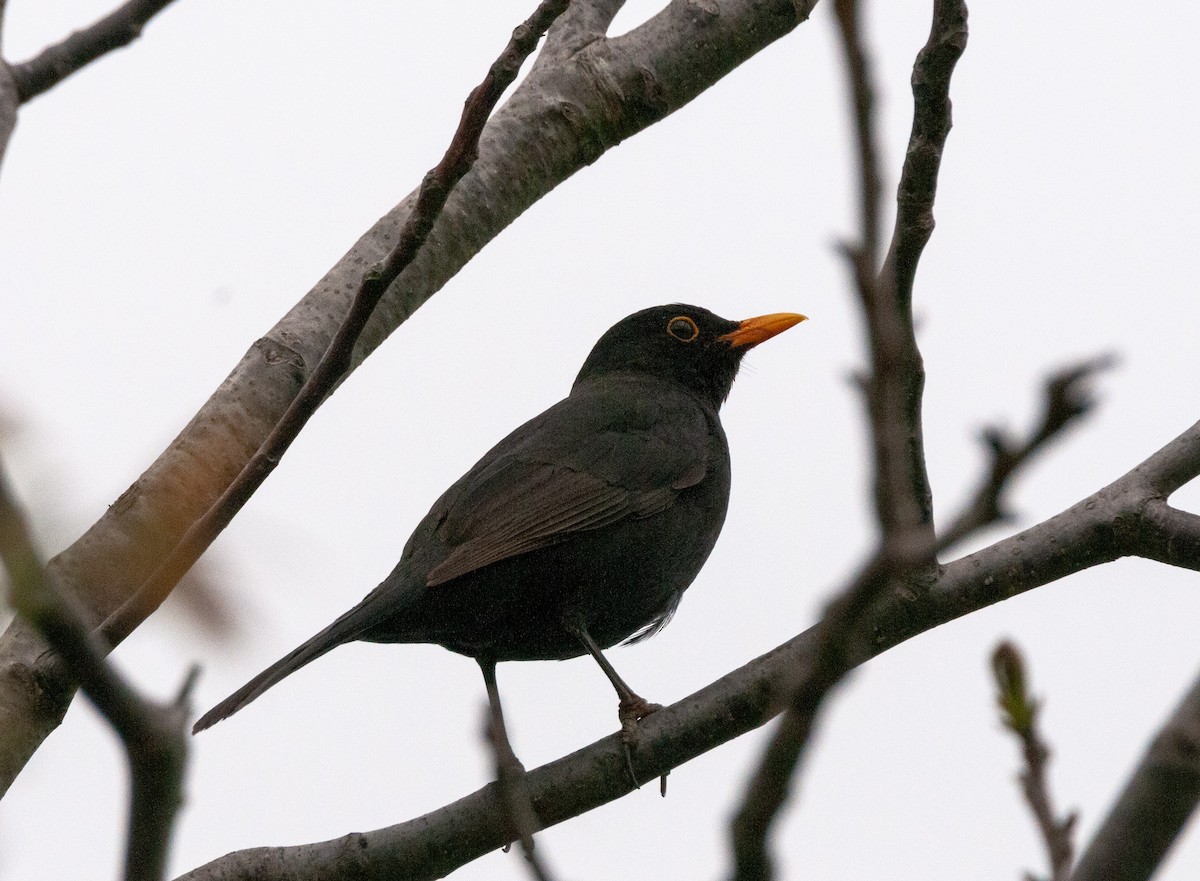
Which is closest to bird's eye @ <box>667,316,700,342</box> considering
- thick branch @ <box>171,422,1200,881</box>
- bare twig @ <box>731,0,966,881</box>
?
thick branch @ <box>171,422,1200,881</box>

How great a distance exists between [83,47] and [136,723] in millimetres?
2714

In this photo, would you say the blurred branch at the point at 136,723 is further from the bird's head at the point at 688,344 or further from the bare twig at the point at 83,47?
the bird's head at the point at 688,344

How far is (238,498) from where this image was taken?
3.24 metres

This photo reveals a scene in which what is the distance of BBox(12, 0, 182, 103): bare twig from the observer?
11.8ft

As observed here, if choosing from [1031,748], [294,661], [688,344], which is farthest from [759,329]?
[1031,748]

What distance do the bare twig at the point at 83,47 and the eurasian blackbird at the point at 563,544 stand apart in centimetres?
192

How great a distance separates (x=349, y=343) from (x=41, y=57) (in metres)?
1.25

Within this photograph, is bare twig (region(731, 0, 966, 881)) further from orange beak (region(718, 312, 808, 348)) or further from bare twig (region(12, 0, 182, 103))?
orange beak (region(718, 312, 808, 348))

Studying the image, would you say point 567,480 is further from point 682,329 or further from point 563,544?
point 682,329

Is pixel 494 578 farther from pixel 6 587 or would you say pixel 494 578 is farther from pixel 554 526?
pixel 6 587

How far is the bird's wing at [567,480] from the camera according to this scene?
212 inches

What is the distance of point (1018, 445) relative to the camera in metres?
1.25

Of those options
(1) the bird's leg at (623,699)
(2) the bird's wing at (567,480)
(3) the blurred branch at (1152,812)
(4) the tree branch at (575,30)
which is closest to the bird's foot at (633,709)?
(1) the bird's leg at (623,699)

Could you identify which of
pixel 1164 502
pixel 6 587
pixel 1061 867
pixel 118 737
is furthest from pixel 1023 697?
pixel 1164 502
